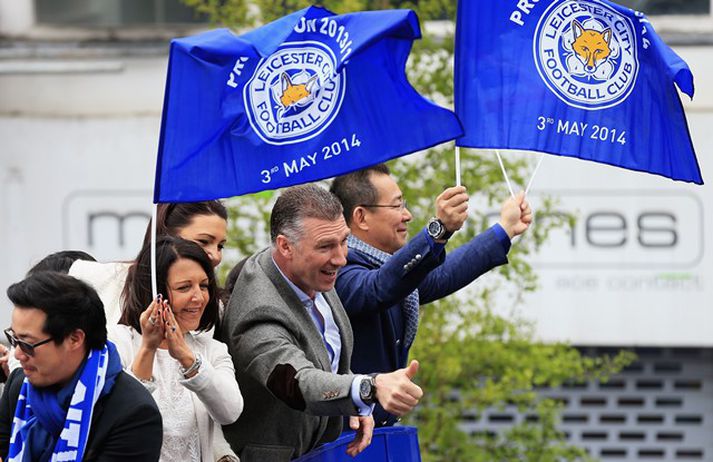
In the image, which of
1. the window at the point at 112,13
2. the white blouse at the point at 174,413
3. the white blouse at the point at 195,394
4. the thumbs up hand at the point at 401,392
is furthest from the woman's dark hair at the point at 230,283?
the window at the point at 112,13

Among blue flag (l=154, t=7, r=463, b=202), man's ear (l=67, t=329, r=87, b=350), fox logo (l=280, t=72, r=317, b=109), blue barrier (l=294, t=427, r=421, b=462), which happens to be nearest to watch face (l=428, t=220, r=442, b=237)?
blue flag (l=154, t=7, r=463, b=202)

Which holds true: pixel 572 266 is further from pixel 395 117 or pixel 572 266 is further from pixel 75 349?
pixel 75 349

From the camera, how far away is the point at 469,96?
20.4 ft

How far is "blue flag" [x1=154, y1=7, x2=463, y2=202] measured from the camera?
5.46 metres

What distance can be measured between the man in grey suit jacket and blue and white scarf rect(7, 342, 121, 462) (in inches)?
31.0

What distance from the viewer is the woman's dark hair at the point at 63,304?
182 inches

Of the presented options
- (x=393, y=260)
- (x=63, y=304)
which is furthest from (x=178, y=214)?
(x=63, y=304)

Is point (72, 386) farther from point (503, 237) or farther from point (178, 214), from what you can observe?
point (503, 237)

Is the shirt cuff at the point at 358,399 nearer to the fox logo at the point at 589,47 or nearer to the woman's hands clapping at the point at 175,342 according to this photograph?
the woman's hands clapping at the point at 175,342

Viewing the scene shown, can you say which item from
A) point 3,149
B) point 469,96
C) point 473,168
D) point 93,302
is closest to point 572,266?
point 473,168

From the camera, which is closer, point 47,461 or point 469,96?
point 47,461

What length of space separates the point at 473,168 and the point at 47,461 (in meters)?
4.95

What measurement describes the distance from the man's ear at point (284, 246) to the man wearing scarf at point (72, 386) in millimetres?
1052

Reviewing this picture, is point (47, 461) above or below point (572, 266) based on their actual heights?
below
